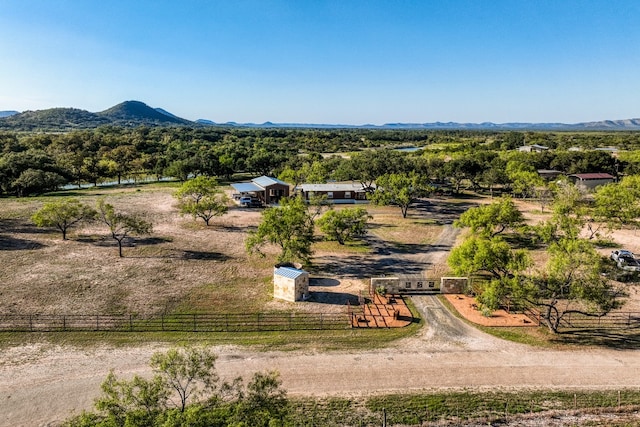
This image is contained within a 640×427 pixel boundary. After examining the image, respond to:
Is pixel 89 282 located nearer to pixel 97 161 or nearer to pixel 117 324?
pixel 117 324

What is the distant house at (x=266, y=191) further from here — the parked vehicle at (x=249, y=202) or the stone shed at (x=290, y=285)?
the stone shed at (x=290, y=285)

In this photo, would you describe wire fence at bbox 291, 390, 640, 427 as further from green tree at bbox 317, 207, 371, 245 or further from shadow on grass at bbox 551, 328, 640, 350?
green tree at bbox 317, 207, 371, 245

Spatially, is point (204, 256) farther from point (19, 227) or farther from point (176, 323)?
point (19, 227)

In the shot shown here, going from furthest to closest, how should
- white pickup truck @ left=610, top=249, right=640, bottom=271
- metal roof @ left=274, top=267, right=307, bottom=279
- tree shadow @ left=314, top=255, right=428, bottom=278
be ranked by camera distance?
tree shadow @ left=314, top=255, right=428, bottom=278
white pickup truck @ left=610, top=249, right=640, bottom=271
metal roof @ left=274, top=267, right=307, bottom=279

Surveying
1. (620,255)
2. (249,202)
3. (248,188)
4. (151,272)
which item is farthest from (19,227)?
(620,255)

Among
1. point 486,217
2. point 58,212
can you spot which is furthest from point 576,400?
point 58,212

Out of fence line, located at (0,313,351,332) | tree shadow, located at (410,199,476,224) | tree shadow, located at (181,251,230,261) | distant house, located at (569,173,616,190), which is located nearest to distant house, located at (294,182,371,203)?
tree shadow, located at (410,199,476,224)

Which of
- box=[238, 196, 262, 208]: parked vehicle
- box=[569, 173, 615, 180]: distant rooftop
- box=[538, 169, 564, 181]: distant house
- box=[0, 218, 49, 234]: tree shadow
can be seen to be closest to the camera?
box=[0, 218, 49, 234]: tree shadow
